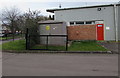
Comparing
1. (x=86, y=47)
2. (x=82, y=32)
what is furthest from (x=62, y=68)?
(x=82, y=32)

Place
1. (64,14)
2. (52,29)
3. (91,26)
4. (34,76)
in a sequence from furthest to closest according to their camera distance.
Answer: (64,14) → (91,26) → (52,29) → (34,76)

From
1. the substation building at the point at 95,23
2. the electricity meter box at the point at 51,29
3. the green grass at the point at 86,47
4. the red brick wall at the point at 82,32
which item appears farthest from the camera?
the red brick wall at the point at 82,32

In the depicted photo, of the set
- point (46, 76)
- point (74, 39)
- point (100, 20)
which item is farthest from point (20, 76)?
point (100, 20)

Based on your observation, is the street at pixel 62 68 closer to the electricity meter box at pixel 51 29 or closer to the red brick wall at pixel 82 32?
the electricity meter box at pixel 51 29

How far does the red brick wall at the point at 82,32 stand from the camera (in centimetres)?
1658

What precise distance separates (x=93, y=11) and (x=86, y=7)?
1.07 metres

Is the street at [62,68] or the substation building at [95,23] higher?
the substation building at [95,23]

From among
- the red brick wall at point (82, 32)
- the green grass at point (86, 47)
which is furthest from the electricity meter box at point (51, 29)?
the red brick wall at point (82, 32)

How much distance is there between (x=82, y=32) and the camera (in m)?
16.9

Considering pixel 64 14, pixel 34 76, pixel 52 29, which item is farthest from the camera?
pixel 64 14

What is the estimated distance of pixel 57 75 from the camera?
187 inches

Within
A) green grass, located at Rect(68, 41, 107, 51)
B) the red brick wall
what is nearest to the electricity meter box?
green grass, located at Rect(68, 41, 107, 51)

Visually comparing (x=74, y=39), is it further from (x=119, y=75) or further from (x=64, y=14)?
(x=119, y=75)

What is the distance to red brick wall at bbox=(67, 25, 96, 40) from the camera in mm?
16578
